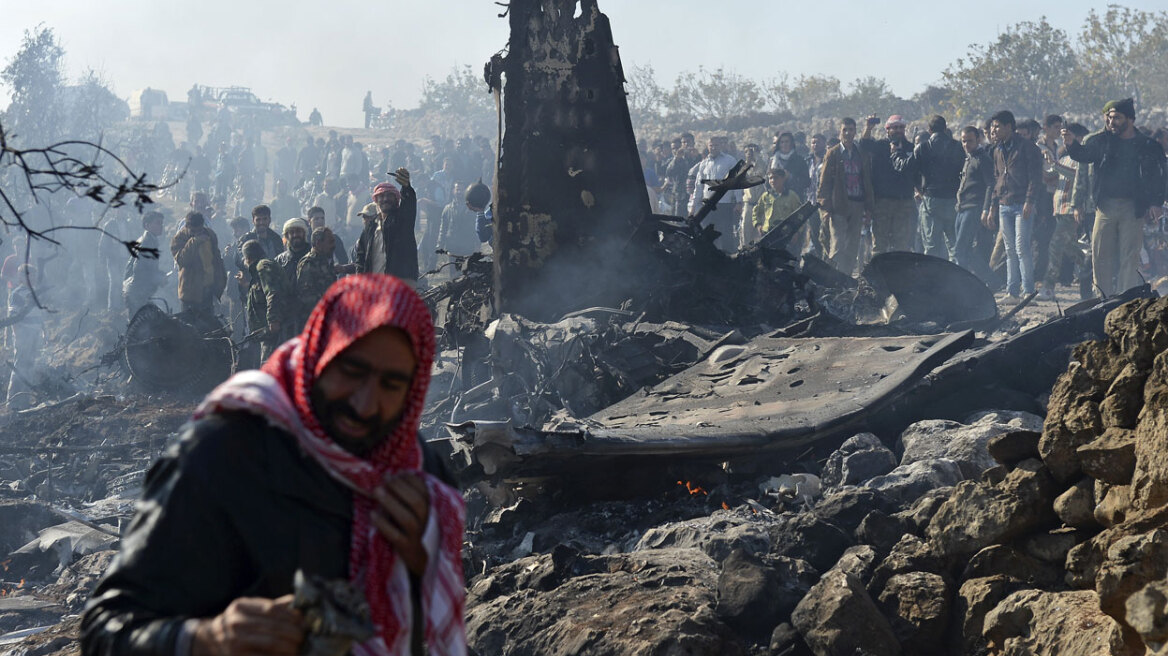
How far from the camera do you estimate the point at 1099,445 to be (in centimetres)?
428

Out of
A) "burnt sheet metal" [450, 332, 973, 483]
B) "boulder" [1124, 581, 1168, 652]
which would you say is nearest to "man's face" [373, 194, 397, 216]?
"burnt sheet metal" [450, 332, 973, 483]

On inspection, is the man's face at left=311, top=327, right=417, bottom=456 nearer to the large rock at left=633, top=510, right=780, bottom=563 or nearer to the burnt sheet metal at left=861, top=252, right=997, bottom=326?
the large rock at left=633, top=510, right=780, bottom=563

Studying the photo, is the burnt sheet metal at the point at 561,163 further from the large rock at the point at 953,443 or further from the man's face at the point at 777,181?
the large rock at the point at 953,443

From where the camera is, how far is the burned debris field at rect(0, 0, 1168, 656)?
2199 mm

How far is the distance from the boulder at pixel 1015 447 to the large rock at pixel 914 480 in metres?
1.14

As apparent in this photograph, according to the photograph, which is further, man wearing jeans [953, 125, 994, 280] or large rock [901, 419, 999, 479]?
man wearing jeans [953, 125, 994, 280]

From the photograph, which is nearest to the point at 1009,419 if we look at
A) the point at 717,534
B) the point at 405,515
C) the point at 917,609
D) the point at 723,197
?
the point at 717,534

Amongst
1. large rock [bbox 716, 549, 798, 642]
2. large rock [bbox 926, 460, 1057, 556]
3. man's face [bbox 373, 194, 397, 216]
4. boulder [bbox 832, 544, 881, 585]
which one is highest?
man's face [bbox 373, 194, 397, 216]

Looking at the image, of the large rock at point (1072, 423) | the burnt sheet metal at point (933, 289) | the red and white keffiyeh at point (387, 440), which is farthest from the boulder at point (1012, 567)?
the burnt sheet metal at point (933, 289)

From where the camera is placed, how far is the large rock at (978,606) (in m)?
4.53

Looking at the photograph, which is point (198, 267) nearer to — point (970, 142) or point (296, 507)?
point (970, 142)

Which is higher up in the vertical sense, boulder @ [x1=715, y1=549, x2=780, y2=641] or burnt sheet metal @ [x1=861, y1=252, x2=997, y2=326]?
burnt sheet metal @ [x1=861, y1=252, x2=997, y2=326]

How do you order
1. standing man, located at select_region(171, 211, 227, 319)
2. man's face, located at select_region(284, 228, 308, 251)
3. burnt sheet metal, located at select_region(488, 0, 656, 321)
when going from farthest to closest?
standing man, located at select_region(171, 211, 227, 319), man's face, located at select_region(284, 228, 308, 251), burnt sheet metal, located at select_region(488, 0, 656, 321)

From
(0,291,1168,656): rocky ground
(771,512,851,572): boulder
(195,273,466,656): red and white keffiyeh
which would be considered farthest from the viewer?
(771,512,851,572): boulder
